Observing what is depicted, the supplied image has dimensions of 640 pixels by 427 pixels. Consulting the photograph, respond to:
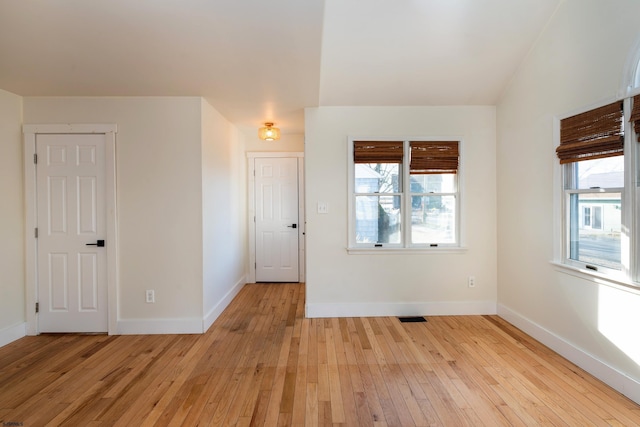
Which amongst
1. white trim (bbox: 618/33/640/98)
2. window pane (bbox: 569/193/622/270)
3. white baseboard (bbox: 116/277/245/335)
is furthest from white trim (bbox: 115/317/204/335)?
white trim (bbox: 618/33/640/98)

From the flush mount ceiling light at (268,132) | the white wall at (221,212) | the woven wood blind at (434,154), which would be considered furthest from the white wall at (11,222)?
the woven wood blind at (434,154)

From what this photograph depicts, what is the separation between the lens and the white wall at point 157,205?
3.14 meters

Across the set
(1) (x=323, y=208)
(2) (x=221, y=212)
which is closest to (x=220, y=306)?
(2) (x=221, y=212)

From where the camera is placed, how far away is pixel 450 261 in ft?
11.8

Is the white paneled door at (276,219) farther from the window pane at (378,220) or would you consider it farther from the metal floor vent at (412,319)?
the metal floor vent at (412,319)

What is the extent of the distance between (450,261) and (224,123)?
3284mm

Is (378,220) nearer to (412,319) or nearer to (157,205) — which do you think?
(412,319)

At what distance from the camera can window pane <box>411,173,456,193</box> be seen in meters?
3.63

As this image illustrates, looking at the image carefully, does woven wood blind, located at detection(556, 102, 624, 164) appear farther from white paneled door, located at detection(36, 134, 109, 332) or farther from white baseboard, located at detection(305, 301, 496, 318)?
white paneled door, located at detection(36, 134, 109, 332)

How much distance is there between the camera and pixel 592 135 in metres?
2.35

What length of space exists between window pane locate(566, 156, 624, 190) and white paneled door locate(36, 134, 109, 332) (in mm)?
4398

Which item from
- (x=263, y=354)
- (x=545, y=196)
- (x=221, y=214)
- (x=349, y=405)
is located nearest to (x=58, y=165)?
Answer: (x=221, y=214)

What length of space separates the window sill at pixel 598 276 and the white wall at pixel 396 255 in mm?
984

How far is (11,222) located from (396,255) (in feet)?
13.1
